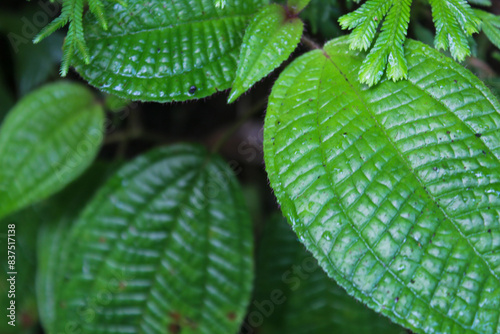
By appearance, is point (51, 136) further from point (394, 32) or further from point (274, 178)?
point (394, 32)

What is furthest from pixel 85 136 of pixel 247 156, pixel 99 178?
pixel 247 156

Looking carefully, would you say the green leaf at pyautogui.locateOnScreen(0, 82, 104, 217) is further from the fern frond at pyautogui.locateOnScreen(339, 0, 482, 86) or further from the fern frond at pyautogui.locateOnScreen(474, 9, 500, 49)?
the fern frond at pyautogui.locateOnScreen(474, 9, 500, 49)

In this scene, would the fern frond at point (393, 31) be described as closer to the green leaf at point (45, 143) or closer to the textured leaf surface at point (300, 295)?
the textured leaf surface at point (300, 295)

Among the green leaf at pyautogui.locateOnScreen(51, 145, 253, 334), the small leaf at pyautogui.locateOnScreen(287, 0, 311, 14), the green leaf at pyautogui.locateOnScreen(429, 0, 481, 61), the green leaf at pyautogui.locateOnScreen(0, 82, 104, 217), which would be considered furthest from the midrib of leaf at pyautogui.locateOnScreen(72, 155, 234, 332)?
the green leaf at pyautogui.locateOnScreen(429, 0, 481, 61)

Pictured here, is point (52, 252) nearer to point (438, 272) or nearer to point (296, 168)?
point (296, 168)

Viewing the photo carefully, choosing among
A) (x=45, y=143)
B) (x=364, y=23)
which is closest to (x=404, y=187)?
(x=364, y=23)

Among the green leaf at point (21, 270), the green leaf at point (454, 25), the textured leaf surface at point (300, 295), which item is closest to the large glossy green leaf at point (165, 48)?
the green leaf at point (454, 25)

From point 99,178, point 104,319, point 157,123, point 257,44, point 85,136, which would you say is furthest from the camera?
point 157,123

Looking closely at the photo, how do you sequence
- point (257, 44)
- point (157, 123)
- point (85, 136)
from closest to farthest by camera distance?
point (257, 44), point (85, 136), point (157, 123)

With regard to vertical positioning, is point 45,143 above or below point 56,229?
above
